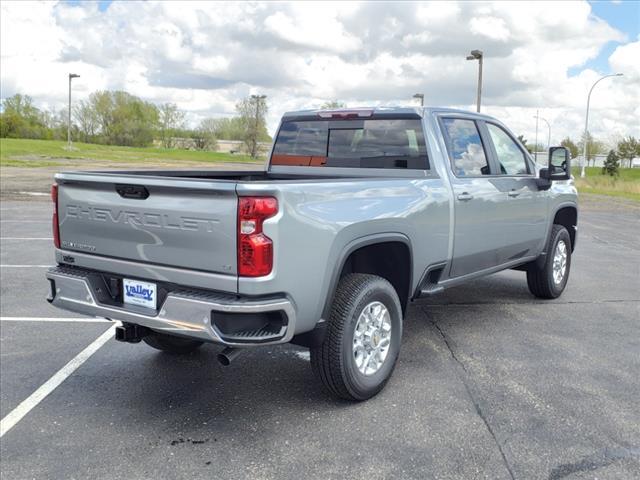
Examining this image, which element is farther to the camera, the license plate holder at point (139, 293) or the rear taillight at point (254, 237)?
the license plate holder at point (139, 293)

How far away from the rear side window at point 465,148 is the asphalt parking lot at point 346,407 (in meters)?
1.44

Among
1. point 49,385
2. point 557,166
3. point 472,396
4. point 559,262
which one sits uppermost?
point 557,166

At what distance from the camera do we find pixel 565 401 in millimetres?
3977

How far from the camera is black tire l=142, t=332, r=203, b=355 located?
472 centimetres

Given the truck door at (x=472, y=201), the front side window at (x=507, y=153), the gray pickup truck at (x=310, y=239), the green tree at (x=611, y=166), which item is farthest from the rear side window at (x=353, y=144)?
the green tree at (x=611, y=166)

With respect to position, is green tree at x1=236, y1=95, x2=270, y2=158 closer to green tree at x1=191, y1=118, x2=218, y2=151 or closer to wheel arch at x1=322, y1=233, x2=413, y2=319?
green tree at x1=191, y1=118, x2=218, y2=151

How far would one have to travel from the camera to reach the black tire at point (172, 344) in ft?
15.5

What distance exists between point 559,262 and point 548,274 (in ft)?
1.15

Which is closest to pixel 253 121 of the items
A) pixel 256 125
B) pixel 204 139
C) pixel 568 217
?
pixel 256 125

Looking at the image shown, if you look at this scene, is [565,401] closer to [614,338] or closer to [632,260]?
[614,338]

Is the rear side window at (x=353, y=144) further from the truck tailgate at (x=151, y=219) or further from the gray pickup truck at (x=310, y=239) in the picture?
the truck tailgate at (x=151, y=219)

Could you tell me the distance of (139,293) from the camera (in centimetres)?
353

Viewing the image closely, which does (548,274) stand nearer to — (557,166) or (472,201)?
(557,166)

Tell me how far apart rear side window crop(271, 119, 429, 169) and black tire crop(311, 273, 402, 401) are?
1282 millimetres
